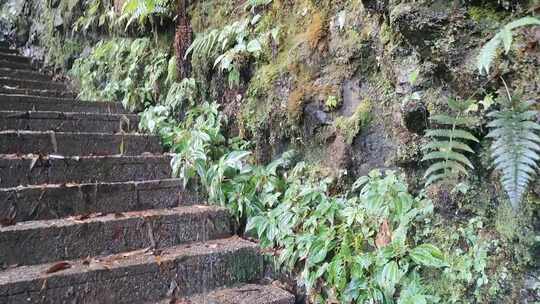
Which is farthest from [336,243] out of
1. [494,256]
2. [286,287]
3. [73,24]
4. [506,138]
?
[73,24]

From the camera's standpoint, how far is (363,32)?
213 centimetres

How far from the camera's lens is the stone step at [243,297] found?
202 centimetres

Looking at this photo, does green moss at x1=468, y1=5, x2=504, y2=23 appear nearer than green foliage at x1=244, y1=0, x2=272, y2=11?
Yes

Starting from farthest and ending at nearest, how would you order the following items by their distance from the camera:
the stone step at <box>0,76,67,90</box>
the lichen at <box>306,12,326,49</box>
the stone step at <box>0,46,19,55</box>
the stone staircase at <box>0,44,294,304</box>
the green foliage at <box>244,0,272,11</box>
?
the stone step at <box>0,46,19,55</box> < the stone step at <box>0,76,67,90</box> < the green foliage at <box>244,0,272,11</box> < the lichen at <box>306,12,326,49</box> < the stone staircase at <box>0,44,294,304</box>

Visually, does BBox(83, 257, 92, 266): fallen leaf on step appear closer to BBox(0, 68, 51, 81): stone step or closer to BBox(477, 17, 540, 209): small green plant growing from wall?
BBox(477, 17, 540, 209): small green plant growing from wall

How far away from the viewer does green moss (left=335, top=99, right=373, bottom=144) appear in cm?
207

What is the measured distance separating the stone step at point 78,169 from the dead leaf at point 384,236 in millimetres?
1634

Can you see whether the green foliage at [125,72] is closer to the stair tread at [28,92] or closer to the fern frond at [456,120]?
the stair tread at [28,92]

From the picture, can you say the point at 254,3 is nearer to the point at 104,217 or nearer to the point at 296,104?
the point at 296,104

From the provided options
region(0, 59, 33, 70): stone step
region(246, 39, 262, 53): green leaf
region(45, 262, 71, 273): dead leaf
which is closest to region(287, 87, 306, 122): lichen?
region(246, 39, 262, 53): green leaf

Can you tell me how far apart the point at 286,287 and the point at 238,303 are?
0.31 meters

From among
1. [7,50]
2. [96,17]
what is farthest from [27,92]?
[7,50]

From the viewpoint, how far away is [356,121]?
6.89ft

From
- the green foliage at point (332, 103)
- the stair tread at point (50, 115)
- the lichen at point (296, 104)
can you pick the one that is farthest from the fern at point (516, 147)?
the stair tread at point (50, 115)
